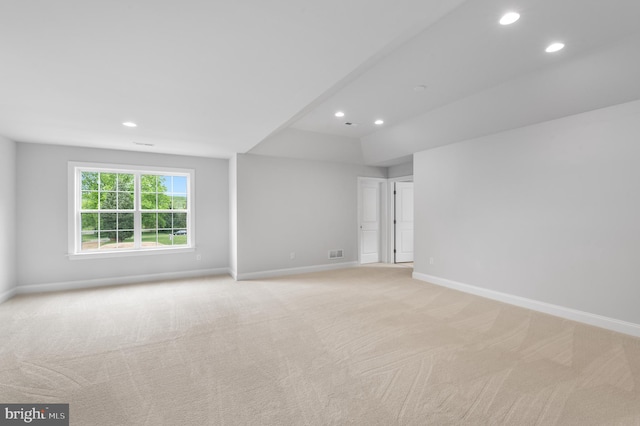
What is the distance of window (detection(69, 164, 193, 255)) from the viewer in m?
5.04

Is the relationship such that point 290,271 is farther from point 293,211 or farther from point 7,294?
point 7,294

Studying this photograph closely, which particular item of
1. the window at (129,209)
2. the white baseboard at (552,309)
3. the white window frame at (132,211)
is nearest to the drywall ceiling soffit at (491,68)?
the white baseboard at (552,309)

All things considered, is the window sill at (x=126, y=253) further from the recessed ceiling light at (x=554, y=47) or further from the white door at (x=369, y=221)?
the recessed ceiling light at (x=554, y=47)

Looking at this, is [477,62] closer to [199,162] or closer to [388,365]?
[388,365]

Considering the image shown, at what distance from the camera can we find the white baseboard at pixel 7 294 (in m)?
4.17

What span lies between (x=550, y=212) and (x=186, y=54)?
174 inches

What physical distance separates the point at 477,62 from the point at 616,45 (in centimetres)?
110

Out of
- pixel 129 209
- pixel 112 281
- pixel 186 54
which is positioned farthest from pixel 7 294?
pixel 186 54

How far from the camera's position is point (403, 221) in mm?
7266

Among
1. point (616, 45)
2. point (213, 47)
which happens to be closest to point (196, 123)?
point (213, 47)

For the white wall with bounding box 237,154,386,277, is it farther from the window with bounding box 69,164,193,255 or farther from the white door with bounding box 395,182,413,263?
the window with bounding box 69,164,193,255

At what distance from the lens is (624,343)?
112 inches

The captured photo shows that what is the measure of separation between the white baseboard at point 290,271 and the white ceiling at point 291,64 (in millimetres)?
2611

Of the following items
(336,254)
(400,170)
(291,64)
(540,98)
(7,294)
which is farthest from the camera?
(400,170)
